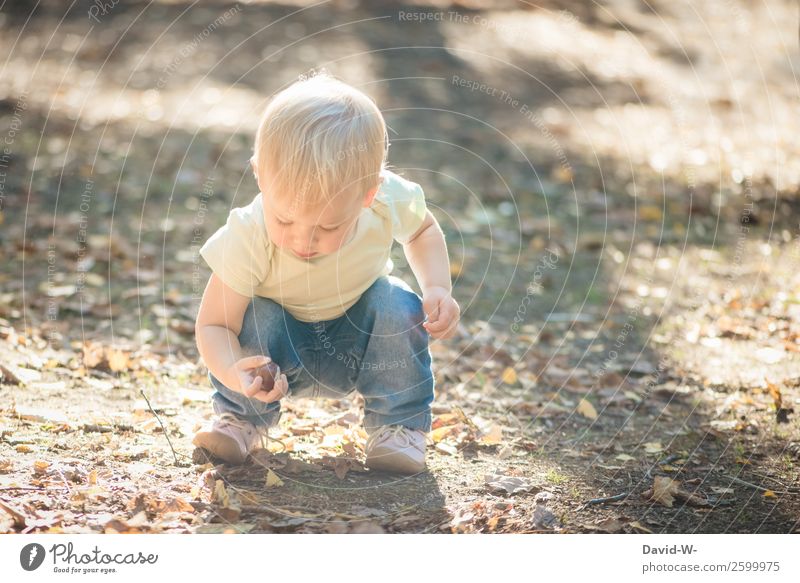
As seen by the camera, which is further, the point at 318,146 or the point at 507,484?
the point at 507,484

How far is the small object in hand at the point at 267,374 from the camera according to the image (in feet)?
9.04

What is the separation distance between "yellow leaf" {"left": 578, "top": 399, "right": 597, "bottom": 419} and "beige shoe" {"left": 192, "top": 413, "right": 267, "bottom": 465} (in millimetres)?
1351

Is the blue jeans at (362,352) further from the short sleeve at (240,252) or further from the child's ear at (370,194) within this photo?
the child's ear at (370,194)

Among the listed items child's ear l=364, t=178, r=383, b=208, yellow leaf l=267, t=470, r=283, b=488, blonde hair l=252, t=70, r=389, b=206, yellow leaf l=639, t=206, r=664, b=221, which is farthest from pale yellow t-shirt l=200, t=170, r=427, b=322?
yellow leaf l=639, t=206, r=664, b=221

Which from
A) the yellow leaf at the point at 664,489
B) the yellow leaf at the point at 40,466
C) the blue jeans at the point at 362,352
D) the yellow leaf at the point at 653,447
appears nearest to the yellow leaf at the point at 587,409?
the yellow leaf at the point at 653,447

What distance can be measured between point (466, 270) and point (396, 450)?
2264mm

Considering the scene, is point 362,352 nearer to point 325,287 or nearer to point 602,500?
point 325,287

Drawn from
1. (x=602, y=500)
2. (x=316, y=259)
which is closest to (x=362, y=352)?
(x=316, y=259)

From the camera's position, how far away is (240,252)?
2846 mm

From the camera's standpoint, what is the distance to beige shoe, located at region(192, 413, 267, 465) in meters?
2.98

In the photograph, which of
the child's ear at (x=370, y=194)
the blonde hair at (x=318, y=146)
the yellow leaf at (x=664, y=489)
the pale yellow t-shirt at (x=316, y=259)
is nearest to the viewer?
the blonde hair at (x=318, y=146)

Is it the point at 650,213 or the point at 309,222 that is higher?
the point at 309,222
